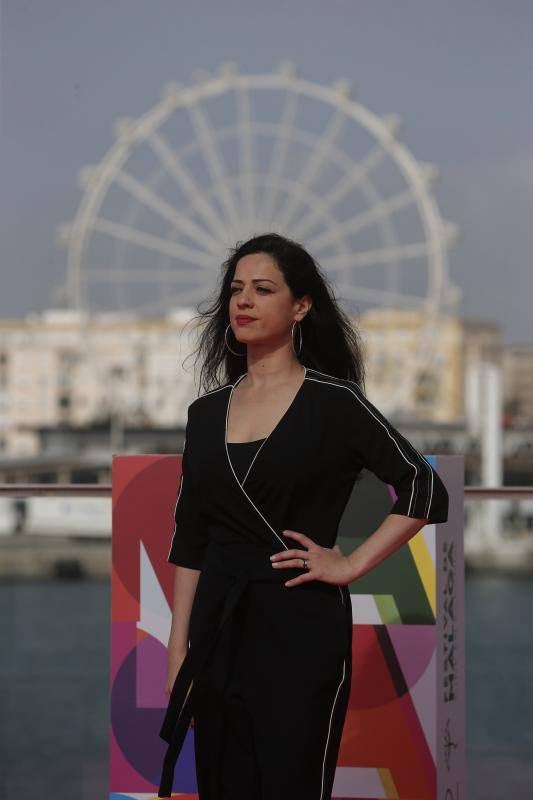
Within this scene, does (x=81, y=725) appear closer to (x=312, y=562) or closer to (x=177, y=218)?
(x=312, y=562)

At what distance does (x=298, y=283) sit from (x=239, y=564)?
0.40m

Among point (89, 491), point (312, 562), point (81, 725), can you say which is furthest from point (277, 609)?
point (81, 725)

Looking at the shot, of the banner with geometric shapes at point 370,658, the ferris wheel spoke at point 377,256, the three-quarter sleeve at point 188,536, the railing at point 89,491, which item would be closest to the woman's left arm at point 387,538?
the three-quarter sleeve at point 188,536

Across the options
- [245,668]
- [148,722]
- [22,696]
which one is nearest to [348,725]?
[148,722]

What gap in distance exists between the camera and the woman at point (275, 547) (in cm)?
170

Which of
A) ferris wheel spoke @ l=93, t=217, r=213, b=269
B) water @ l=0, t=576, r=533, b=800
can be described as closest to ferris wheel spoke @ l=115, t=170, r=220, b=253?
ferris wheel spoke @ l=93, t=217, r=213, b=269

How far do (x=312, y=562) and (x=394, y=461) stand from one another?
0.18m

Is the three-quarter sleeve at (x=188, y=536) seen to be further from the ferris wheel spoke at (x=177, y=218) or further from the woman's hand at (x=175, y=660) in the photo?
the ferris wheel spoke at (x=177, y=218)

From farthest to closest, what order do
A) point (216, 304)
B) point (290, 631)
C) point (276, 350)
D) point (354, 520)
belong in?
1. point (354, 520)
2. point (216, 304)
3. point (276, 350)
4. point (290, 631)

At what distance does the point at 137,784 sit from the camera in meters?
2.45

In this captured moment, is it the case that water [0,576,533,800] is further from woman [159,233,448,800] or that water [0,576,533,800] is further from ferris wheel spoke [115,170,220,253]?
ferris wheel spoke [115,170,220,253]

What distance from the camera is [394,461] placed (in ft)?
5.78

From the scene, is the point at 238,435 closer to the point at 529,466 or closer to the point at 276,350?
the point at 276,350

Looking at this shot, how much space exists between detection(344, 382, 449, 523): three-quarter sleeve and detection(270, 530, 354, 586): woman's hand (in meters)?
0.12
